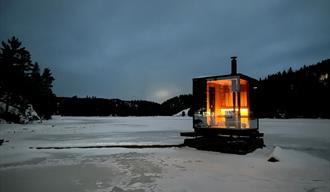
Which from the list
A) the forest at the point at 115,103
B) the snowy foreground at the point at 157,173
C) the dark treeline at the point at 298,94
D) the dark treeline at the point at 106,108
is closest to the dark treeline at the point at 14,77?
the forest at the point at 115,103

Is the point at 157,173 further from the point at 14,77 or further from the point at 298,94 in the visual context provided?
the point at 298,94

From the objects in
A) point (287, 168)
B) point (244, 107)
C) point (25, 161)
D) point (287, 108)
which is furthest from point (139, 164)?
point (287, 108)

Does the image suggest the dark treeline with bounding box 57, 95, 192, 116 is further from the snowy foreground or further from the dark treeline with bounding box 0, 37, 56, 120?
the snowy foreground

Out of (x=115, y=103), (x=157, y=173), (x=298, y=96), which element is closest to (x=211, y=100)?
(x=157, y=173)

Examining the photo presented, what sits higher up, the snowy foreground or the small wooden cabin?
the small wooden cabin

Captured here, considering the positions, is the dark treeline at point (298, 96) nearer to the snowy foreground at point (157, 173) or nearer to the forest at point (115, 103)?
the forest at point (115, 103)

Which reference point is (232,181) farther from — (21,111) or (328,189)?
(21,111)

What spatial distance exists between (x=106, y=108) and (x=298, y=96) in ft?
344

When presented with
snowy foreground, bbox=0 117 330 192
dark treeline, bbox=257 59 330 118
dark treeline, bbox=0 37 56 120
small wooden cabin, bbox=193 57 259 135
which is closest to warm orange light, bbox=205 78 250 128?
small wooden cabin, bbox=193 57 259 135

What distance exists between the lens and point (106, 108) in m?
145

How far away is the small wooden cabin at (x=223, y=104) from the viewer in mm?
12258

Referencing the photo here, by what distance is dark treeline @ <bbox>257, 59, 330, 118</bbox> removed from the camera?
87.4 metres

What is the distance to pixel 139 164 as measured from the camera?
28.0 feet

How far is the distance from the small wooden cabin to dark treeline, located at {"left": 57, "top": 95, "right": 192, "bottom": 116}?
106168 millimetres
